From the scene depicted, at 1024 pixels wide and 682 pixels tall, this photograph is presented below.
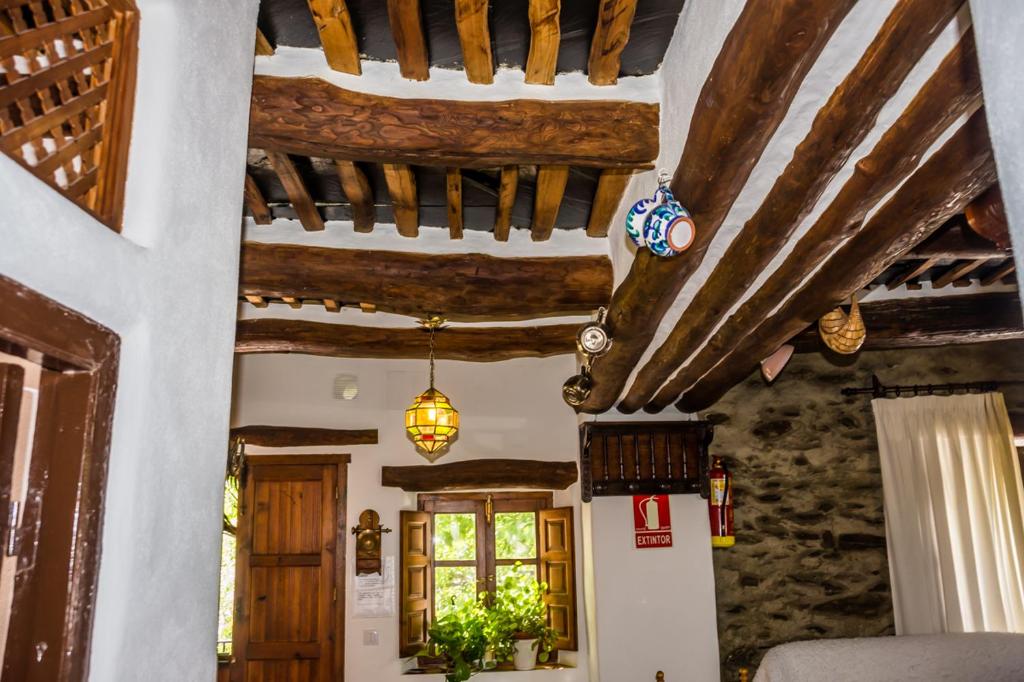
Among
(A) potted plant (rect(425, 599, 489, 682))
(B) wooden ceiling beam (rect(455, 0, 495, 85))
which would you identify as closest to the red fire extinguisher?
(A) potted plant (rect(425, 599, 489, 682))

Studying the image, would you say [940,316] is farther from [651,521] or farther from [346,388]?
[346,388]

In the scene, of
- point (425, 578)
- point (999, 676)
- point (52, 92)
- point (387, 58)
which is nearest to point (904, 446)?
point (999, 676)

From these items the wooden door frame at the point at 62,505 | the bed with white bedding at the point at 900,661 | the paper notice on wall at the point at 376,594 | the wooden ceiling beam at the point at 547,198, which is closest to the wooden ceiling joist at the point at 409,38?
the wooden ceiling beam at the point at 547,198

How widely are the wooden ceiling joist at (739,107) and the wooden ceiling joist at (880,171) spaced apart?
0.25 meters

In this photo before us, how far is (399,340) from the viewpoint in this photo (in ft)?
19.0

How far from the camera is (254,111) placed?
8.80ft

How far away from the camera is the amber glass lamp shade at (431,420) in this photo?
213 inches

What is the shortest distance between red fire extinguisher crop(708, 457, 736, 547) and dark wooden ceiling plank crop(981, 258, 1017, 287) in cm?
193

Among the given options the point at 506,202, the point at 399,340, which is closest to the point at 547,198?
the point at 506,202

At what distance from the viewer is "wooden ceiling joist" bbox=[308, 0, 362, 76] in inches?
97.6

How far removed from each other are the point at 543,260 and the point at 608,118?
1.47 meters

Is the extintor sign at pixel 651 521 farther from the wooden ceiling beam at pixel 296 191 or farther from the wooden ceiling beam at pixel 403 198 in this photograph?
the wooden ceiling beam at pixel 296 191

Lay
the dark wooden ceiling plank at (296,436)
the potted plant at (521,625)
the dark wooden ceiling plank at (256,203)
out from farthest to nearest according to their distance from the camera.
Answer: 1. the dark wooden ceiling plank at (296,436)
2. the potted plant at (521,625)
3. the dark wooden ceiling plank at (256,203)

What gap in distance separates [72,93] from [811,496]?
18.1 feet
